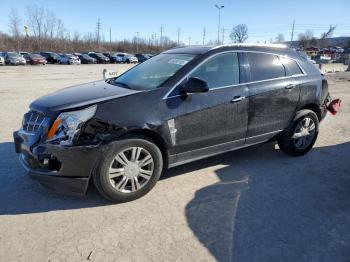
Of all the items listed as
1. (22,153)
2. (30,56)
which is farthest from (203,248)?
(30,56)

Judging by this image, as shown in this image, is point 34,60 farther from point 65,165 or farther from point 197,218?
point 197,218

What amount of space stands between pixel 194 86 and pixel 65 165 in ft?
5.76

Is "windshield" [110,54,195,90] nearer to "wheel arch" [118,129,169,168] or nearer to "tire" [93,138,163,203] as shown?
"wheel arch" [118,129,169,168]

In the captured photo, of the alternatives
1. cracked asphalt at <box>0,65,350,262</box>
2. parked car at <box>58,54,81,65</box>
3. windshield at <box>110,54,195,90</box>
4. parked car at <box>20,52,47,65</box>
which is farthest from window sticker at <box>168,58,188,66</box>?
parked car at <box>58,54,81,65</box>

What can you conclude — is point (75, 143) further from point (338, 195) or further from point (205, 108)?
point (338, 195)

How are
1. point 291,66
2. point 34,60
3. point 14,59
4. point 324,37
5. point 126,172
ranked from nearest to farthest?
point 126,172
point 291,66
point 14,59
point 34,60
point 324,37

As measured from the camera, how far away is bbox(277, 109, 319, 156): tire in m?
5.40

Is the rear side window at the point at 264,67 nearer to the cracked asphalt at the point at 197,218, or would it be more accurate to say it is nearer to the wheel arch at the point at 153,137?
the cracked asphalt at the point at 197,218

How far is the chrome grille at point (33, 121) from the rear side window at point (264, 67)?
2.88 metres

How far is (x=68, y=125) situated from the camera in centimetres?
358

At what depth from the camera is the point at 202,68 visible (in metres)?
4.41

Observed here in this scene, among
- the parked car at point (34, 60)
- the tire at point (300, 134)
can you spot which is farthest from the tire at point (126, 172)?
the parked car at point (34, 60)

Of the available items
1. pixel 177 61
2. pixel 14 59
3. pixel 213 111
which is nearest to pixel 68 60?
pixel 14 59

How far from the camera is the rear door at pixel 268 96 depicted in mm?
4840
